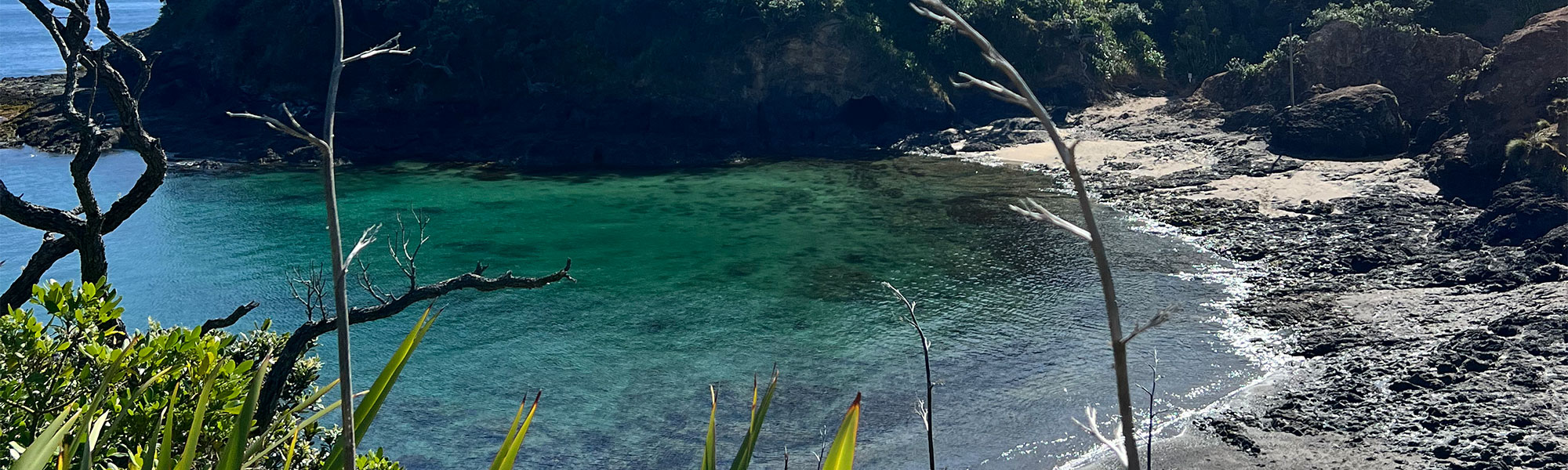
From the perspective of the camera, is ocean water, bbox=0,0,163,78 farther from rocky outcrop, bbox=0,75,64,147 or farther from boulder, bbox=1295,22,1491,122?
boulder, bbox=1295,22,1491,122

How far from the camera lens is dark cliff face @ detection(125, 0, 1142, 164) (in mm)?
46750

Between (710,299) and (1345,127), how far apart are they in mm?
22286

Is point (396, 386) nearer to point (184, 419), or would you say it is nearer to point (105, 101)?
point (184, 419)

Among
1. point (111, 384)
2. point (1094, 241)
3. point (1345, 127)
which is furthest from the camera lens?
point (1345, 127)

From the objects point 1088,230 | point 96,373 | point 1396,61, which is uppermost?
point 1088,230

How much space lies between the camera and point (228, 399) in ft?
21.0

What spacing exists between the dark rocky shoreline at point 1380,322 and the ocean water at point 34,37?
175 feet

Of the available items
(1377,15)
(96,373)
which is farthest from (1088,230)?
(1377,15)

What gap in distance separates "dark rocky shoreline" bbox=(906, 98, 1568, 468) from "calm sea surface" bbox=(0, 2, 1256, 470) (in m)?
1.42

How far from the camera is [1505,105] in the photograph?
96.5 feet

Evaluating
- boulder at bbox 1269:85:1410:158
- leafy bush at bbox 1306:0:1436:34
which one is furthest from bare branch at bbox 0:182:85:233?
leafy bush at bbox 1306:0:1436:34

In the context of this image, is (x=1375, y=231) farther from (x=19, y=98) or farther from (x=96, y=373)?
(x=19, y=98)

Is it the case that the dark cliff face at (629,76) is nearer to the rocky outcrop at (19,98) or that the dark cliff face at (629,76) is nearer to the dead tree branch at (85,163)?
the rocky outcrop at (19,98)

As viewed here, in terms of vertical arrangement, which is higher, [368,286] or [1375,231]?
[368,286]
